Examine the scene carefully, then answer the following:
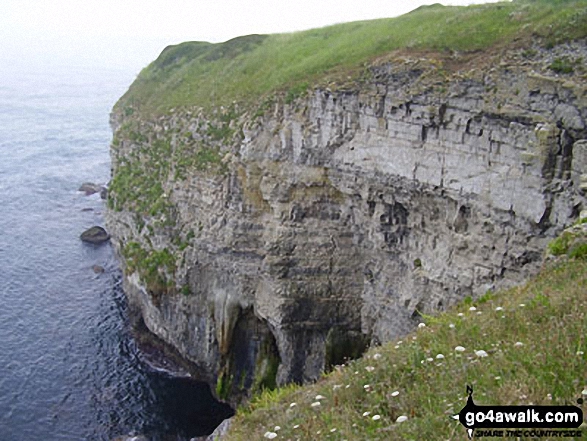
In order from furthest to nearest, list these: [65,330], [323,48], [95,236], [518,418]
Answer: [95,236] → [65,330] → [323,48] → [518,418]

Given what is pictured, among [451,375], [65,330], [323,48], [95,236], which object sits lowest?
[65,330]

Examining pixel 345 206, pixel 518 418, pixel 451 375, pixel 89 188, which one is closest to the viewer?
pixel 518 418

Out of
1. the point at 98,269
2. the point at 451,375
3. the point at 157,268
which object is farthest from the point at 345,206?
the point at 98,269

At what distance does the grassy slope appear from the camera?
94.7 feet

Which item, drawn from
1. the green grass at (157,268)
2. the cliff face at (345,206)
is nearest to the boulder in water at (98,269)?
the cliff face at (345,206)

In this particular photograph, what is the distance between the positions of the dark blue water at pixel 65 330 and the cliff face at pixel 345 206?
3.46 meters

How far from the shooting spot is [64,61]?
200 metres

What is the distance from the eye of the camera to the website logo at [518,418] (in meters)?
8.38

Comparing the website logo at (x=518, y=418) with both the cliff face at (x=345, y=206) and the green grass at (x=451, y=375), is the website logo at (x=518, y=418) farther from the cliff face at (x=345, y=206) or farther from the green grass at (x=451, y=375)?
the cliff face at (x=345, y=206)

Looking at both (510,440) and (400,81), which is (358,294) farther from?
(510,440)

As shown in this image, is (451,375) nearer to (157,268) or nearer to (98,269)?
(157,268)

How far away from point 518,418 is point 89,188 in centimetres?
7909

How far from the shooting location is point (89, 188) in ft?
266

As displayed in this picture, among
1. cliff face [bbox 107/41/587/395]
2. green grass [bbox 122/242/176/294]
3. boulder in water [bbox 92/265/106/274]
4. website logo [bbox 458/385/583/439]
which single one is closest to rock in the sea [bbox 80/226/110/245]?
boulder in water [bbox 92/265/106/274]
